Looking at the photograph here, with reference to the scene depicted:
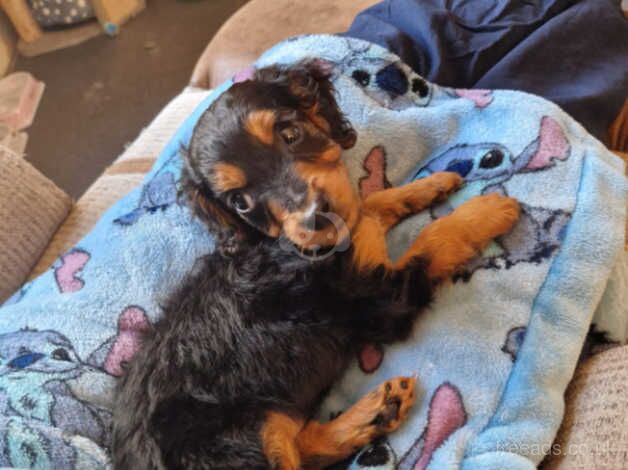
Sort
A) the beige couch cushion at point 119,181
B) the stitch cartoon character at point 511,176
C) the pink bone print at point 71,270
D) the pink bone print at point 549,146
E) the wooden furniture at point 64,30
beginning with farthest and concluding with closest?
the wooden furniture at point 64,30, the beige couch cushion at point 119,181, the pink bone print at point 71,270, the pink bone print at point 549,146, the stitch cartoon character at point 511,176

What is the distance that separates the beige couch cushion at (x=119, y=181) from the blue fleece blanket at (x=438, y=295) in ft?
1.01

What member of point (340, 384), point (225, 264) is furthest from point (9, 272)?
point (340, 384)

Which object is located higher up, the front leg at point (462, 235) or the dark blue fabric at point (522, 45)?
the dark blue fabric at point (522, 45)

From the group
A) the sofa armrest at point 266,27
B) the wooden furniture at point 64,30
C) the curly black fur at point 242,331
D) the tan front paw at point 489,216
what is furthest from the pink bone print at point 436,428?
the wooden furniture at point 64,30

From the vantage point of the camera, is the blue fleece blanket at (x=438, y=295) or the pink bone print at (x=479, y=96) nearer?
the blue fleece blanket at (x=438, y=295)

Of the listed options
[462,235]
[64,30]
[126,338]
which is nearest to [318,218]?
[462,235]

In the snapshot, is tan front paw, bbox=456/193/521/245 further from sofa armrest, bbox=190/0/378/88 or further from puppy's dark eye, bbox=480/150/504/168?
sofa armrest, bbox=190/0/378/88

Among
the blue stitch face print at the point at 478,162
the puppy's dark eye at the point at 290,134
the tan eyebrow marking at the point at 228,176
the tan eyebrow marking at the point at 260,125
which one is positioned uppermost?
the tan eyebrow marking at the point at 260,125

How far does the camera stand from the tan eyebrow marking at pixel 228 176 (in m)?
1.86

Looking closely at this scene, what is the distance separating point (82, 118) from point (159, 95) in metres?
0.63

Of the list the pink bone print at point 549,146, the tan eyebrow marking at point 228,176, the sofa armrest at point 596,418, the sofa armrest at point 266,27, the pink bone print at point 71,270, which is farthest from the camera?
the sofa armrest at point 266,27

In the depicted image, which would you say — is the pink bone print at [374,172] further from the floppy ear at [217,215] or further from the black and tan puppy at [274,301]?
the floppy ear at [217,215]

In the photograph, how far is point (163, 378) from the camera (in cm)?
182

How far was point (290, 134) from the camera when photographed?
6.30 ft
